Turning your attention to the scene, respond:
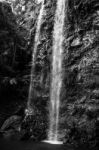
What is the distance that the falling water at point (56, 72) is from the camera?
42.0 ft

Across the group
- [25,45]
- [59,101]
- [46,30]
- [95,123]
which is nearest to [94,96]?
[95,123]

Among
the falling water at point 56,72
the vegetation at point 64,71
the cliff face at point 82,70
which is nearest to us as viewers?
the cliff face at point 82,70

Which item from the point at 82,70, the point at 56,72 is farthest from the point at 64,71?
the point at 82,70

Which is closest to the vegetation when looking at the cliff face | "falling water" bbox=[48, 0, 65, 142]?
the cliff face

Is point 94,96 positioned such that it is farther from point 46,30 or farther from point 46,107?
point 46,30

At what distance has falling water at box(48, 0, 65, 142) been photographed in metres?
12.8

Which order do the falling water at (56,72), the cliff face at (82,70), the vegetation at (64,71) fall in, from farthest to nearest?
the falling water at (56,72), the vegetation at (64,71), the cliff face at (82,70)

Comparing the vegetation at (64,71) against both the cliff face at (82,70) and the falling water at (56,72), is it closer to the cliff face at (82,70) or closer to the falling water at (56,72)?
the cliff face at (82,70)

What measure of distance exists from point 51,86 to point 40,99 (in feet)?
3.60

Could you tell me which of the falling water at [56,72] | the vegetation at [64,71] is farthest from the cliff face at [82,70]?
the falling water at [56,72]

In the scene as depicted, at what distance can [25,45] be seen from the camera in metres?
18.2

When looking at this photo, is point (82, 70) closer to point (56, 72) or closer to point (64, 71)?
point (64, 71)

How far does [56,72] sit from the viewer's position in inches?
556

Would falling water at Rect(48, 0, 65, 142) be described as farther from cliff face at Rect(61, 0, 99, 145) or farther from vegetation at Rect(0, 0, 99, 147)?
cliff face at Rect(61, 0, 99, 145)
